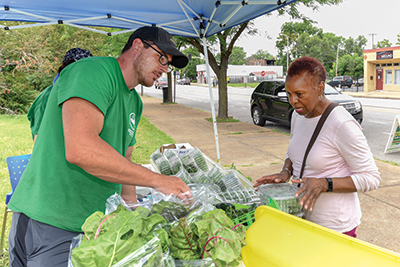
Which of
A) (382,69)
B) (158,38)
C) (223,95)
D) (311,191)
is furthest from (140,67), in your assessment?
(382,69)

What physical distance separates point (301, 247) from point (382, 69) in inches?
1630

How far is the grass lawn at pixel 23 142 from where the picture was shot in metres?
7.02

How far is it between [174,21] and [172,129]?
23.1ft

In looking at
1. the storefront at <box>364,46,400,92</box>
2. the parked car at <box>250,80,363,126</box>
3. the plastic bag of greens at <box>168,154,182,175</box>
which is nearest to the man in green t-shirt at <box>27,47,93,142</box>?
the plastic bag of greens at <box>168,154,182,175</box>

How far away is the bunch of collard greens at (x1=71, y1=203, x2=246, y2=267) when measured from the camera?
4.04ft

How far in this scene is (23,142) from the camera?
9.33 m

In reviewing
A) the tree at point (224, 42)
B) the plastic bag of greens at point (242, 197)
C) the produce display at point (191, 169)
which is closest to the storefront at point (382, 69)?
the tree at point (224, 42)

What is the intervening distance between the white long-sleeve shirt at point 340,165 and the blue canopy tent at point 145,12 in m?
2.84

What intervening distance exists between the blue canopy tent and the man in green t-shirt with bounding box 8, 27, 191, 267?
9.61 feet

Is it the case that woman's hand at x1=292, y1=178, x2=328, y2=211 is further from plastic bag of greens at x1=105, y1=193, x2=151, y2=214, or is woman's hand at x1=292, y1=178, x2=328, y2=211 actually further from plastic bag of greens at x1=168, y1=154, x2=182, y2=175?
plastic bag of greens at x1=168, y1=154, x2=182, y2=175

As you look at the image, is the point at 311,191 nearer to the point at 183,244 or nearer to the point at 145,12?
the point at 183,244

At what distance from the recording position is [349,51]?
121 metres

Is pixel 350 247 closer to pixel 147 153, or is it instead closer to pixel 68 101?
pixel 68 101

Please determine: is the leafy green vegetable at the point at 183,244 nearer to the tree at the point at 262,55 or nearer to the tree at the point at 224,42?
the tree at the point at 224,42
